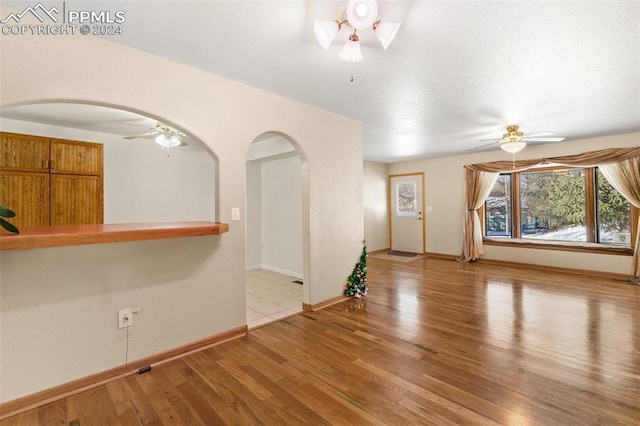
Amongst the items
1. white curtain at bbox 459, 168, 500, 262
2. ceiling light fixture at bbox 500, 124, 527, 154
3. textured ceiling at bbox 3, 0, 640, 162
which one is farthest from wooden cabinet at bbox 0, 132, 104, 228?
white curtain at bbox 459, 168, 500, 262

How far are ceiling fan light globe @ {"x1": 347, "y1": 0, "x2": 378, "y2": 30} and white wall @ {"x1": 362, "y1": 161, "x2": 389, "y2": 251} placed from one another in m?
5.66

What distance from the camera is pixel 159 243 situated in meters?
2.29

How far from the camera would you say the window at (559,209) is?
488 centimetres

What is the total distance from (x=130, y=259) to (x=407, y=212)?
669 centimetres

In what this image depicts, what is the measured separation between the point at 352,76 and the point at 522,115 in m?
2.67

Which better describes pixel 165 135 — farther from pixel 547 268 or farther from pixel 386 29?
pixel 547 268

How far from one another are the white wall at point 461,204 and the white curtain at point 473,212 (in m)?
0.22

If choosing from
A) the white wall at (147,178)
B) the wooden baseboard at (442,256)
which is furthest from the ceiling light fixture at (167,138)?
the wooden baseboard at (442,256)

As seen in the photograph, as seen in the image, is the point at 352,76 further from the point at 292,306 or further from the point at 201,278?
the point at 292,306

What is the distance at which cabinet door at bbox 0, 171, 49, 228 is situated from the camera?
3.44m

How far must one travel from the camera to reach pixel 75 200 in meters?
3.93

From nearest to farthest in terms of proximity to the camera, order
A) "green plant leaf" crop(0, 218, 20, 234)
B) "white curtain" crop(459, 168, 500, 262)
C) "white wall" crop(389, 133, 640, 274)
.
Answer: "green plant leaf" crop(0, 218, 20, 234) → "white wall" crop(389, 133, 640, 274) → "white curtain" crop(459, 168, 500, 262)

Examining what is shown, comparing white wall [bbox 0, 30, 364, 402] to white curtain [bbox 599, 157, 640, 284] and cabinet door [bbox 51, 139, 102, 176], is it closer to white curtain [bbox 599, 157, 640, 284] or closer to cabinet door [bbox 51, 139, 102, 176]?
cabinet door [bbox 51, 139, 102, 176]

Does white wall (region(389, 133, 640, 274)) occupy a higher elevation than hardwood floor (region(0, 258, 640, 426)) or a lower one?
higher
